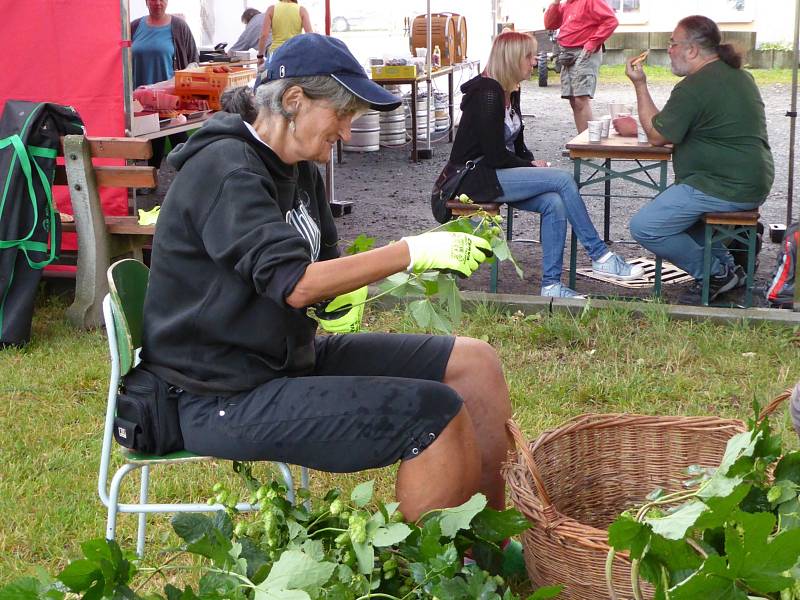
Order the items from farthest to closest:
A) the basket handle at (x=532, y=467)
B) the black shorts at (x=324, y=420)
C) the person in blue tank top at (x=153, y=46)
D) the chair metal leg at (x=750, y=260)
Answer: the person in blue tank top at (x=153, y=46) < the chair metal leg at (x=750, y=260) < the black shorts at (x=324, y=420) < the basket handle at (x=532, y=467)

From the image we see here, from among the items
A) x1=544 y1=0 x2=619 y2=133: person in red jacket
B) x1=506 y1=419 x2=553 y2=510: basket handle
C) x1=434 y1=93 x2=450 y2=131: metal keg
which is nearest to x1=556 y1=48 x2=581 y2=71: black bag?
x1=544 y1=0 x2=619 y2=133: person in red jacket

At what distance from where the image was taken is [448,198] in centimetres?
560

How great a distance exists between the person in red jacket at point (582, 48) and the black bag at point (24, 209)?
645cm

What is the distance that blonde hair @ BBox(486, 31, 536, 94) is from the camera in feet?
18.3

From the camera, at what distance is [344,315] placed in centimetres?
305

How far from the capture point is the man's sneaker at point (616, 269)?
19.1ft

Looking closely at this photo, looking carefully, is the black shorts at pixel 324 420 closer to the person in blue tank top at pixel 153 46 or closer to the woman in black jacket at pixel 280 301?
the woman in black jacket at pixel 280 301

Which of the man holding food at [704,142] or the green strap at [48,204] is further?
the man holding food at [704,142]

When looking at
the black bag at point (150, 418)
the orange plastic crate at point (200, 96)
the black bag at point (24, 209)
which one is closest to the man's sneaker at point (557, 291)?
the black bag at point (24, 209)

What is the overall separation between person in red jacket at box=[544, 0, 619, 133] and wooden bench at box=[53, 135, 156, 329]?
614cm

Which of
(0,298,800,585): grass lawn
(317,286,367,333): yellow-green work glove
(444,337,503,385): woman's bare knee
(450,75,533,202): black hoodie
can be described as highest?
(450,75,533,202): black hoodie

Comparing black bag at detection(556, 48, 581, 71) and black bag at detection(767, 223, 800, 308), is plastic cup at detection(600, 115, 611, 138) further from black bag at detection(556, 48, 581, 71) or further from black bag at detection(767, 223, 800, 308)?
black bag at detection(556, 48, 581, 71)

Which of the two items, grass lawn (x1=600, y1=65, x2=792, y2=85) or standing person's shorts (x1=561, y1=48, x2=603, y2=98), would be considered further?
grass lawn (x1=600, y1=65, x2=792, y2=85)

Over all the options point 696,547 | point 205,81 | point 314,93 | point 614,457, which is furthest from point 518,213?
point 696,547
